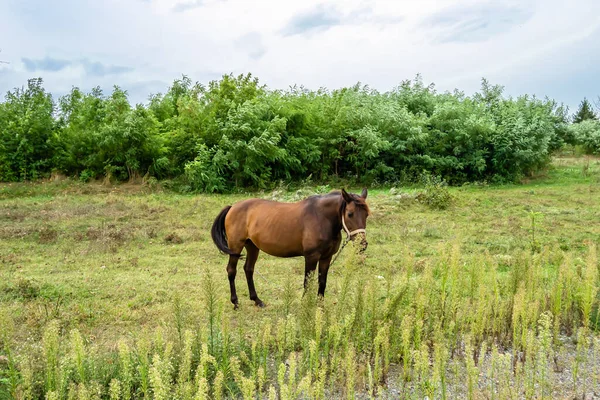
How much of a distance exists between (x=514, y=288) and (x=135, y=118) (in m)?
18.5

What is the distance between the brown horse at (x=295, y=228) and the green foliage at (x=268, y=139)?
1306 cm

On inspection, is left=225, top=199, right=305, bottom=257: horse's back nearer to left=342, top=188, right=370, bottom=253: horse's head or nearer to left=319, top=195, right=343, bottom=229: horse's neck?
left=319, top=195, right=343, bottom=229: horse's neck

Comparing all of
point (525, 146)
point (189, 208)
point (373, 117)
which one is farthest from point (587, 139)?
point (189, 208)

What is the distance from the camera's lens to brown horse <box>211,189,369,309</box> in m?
5.62

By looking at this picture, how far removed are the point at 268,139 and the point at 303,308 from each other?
16.1 m

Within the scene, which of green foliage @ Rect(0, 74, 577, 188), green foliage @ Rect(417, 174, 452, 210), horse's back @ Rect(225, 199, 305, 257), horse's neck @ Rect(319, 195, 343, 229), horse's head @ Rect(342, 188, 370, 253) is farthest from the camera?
green foliage @ Rect(0, 74, 577, 188)

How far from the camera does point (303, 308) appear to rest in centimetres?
407

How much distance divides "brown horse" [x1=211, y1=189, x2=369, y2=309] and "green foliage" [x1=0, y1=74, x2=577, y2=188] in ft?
42.9

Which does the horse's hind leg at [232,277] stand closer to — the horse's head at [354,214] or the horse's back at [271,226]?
the horse's back at [271,226]

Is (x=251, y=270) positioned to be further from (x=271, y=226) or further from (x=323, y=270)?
(x=323, y=270)

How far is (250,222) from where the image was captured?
6.38m

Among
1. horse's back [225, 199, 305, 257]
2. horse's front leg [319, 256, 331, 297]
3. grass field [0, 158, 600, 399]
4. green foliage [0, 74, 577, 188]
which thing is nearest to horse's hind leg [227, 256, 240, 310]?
grass field [0, 158, 600, 399]

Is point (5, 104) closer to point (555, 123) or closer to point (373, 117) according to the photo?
point (373, 117)

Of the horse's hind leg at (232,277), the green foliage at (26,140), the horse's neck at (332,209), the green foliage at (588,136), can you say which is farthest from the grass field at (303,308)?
the green foliage at (588,136)
